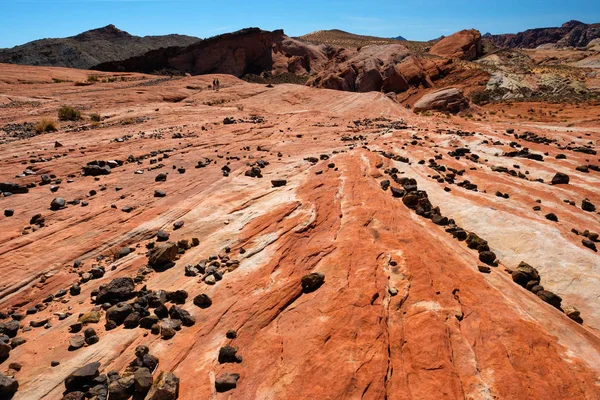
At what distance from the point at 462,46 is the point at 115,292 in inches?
3242

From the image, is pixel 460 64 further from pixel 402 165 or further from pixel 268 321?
pixel 268 321

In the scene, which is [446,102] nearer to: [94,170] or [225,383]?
[94,170]

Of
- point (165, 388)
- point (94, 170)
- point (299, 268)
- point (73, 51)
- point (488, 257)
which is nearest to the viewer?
point (165, 388)

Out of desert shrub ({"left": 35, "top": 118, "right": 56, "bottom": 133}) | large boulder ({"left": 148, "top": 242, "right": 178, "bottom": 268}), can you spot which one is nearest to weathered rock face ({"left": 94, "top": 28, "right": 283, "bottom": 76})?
desert shrub ({"left": 35, "top": 118, "right": 56, "bottom": 133})

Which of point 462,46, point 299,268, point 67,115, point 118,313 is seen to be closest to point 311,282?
point 299,268

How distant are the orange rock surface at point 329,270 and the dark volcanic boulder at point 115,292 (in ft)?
0.97

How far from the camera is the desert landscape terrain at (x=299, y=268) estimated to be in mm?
5035

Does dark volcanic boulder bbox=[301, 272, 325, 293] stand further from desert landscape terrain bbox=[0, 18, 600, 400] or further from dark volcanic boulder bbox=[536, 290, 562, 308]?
dark volcanic boulder bbox=[536, 290, 562, 308]

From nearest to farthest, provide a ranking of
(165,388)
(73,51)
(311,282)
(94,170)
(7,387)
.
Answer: (165,388)
(7,387)
(311,282)
(94,170)
(73,51)

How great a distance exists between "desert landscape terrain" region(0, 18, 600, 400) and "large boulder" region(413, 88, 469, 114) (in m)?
19.8

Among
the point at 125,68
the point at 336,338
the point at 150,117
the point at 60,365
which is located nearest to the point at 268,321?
the point at 336,338

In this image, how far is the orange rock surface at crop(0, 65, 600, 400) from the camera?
196 inches

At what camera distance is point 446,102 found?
3844 centimetres

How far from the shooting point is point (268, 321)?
6.09 m
